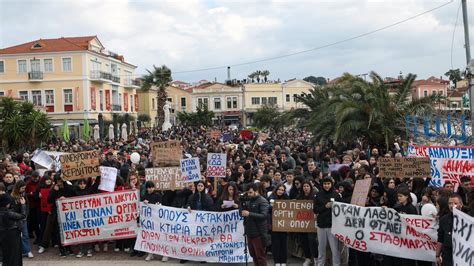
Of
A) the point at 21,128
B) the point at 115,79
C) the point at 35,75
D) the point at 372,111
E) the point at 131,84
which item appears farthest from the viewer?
the point at 131,84

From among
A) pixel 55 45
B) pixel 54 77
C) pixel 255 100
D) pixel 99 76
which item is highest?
pixel 55 45

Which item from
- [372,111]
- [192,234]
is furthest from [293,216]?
[372,111]

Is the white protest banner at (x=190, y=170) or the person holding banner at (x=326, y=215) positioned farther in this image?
the white protest banner at (x=190, y=170)

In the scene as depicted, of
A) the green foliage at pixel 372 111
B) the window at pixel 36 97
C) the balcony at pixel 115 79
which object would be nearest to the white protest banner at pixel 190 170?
the green foliage at pixel 372 111

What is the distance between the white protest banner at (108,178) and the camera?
10828 millimetres

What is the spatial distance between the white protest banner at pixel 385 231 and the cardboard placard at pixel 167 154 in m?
6.47

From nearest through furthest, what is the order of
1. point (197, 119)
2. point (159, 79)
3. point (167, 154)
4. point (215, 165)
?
point (215, 165), point (167, 154), point (159, 79), point (197, 119)

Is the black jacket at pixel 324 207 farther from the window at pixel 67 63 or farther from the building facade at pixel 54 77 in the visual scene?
the window at pixel 67 63

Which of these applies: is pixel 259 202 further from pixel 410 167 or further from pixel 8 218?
pixel 8 218

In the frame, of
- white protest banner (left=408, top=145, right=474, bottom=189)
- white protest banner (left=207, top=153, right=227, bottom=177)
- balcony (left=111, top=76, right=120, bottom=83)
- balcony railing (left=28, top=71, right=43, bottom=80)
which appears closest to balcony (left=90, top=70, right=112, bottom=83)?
balcony (left=111, top=76, right=120, bottom=83)

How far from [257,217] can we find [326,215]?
113 centimetres

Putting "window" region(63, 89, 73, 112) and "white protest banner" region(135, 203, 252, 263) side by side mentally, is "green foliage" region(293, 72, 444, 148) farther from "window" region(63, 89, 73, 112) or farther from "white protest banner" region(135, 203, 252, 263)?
"window" region(63, 89, 73, 112)

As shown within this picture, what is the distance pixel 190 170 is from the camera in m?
10.8

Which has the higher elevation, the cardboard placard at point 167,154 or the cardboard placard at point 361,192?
the cardboard placard at point 167,154
